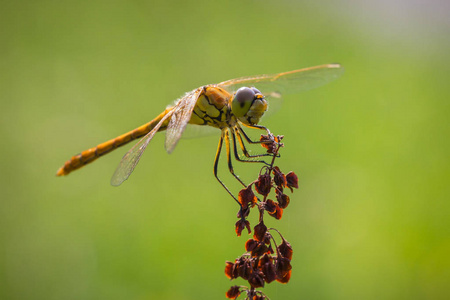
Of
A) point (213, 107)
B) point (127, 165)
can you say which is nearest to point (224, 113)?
point (213, 107)

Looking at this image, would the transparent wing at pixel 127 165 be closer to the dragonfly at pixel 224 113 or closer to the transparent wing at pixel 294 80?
the dragonfly at pixel 224 113

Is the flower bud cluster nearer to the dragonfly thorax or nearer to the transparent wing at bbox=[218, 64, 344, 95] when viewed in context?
the dragonfly thorax

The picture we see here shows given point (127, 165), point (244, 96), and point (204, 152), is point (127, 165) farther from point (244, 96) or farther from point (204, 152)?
point (204, 152)

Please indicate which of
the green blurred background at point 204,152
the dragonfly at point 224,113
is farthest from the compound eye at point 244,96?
the green blurred background at point 204,152

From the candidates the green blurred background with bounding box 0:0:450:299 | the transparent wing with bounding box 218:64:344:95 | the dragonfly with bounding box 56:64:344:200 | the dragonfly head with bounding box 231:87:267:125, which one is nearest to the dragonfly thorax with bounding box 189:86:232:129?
the dragonfly with bounding box 56:64:344:200

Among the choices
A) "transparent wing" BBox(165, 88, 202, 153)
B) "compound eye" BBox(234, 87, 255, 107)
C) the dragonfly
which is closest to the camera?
"transparent wing" BBox(165, 88, 202, 153)

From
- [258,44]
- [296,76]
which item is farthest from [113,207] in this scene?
[258,44]

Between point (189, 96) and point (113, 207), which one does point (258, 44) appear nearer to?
point (113, 207)
